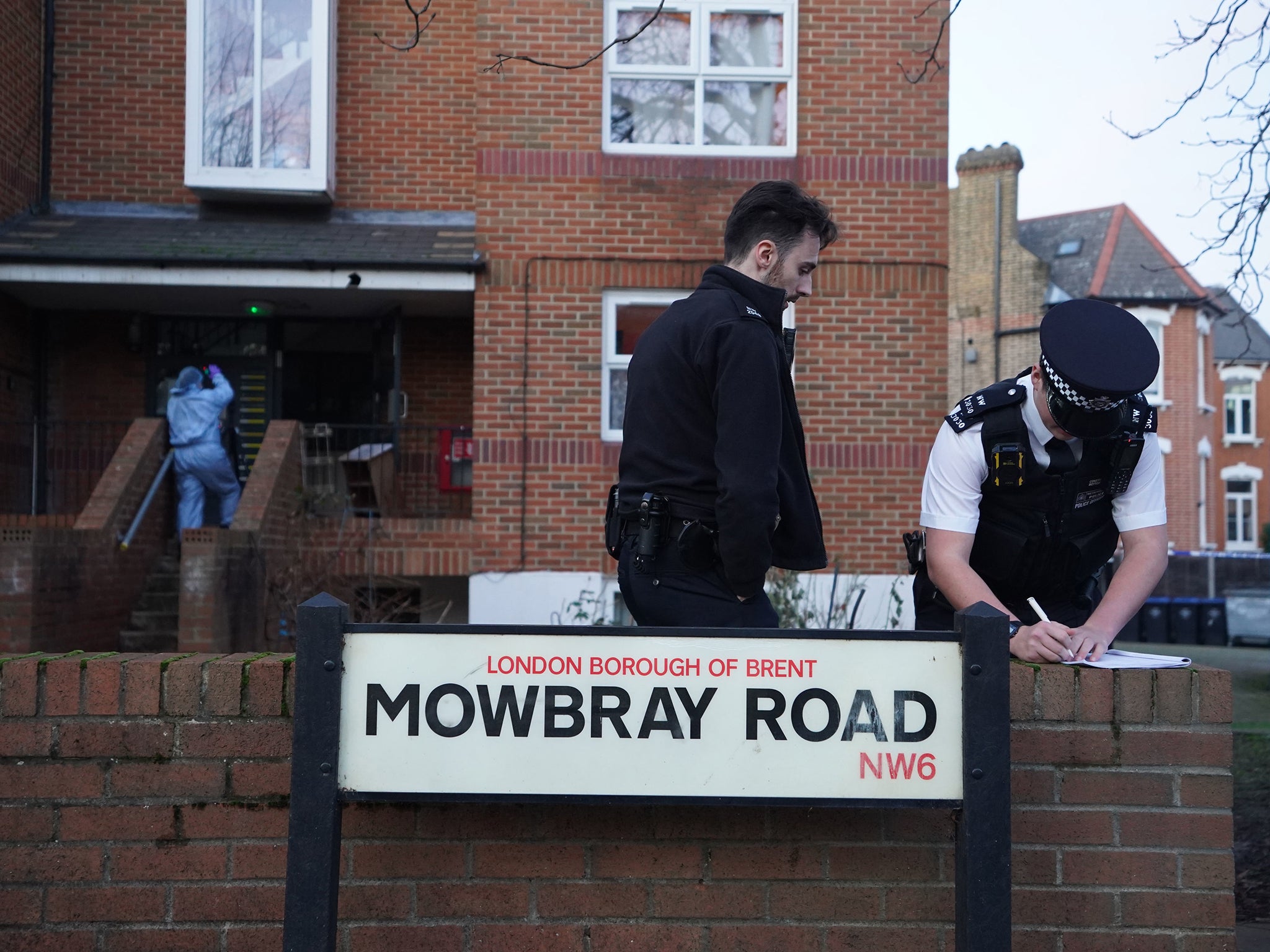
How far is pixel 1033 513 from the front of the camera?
348 cm

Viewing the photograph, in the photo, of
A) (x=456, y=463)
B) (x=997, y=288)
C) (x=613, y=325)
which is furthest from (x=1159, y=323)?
(x=456, y=463)

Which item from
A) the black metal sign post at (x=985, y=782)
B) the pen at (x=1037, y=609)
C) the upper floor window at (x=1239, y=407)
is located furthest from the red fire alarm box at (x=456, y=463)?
the upper floor window at (x=1239, y=407)

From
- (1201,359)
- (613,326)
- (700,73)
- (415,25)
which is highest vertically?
(700,73)

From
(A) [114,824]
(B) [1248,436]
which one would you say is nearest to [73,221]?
(A) [114,824]

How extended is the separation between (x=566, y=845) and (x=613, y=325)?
9250 millimetres

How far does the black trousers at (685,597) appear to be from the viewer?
3.01 meters

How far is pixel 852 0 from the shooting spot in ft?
38.6

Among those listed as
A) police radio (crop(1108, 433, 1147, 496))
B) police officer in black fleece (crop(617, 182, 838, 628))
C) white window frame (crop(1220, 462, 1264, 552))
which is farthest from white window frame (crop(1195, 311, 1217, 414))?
police officer in black fleece (crop(617, 182, 838, 628))

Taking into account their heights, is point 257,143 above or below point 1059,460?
above

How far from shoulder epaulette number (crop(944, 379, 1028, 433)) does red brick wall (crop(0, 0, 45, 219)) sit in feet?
37.7

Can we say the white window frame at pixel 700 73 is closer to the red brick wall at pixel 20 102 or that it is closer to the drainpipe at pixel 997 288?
the red brick wall at pixel 20 102

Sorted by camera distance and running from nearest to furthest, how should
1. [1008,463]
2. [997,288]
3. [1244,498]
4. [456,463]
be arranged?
[1008,463] < [456,463] < [997,288] < [1244,498]

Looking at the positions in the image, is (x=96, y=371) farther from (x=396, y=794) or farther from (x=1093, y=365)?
(x=1093, y=365)

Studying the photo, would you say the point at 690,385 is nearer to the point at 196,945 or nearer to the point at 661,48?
the point at 196,945
